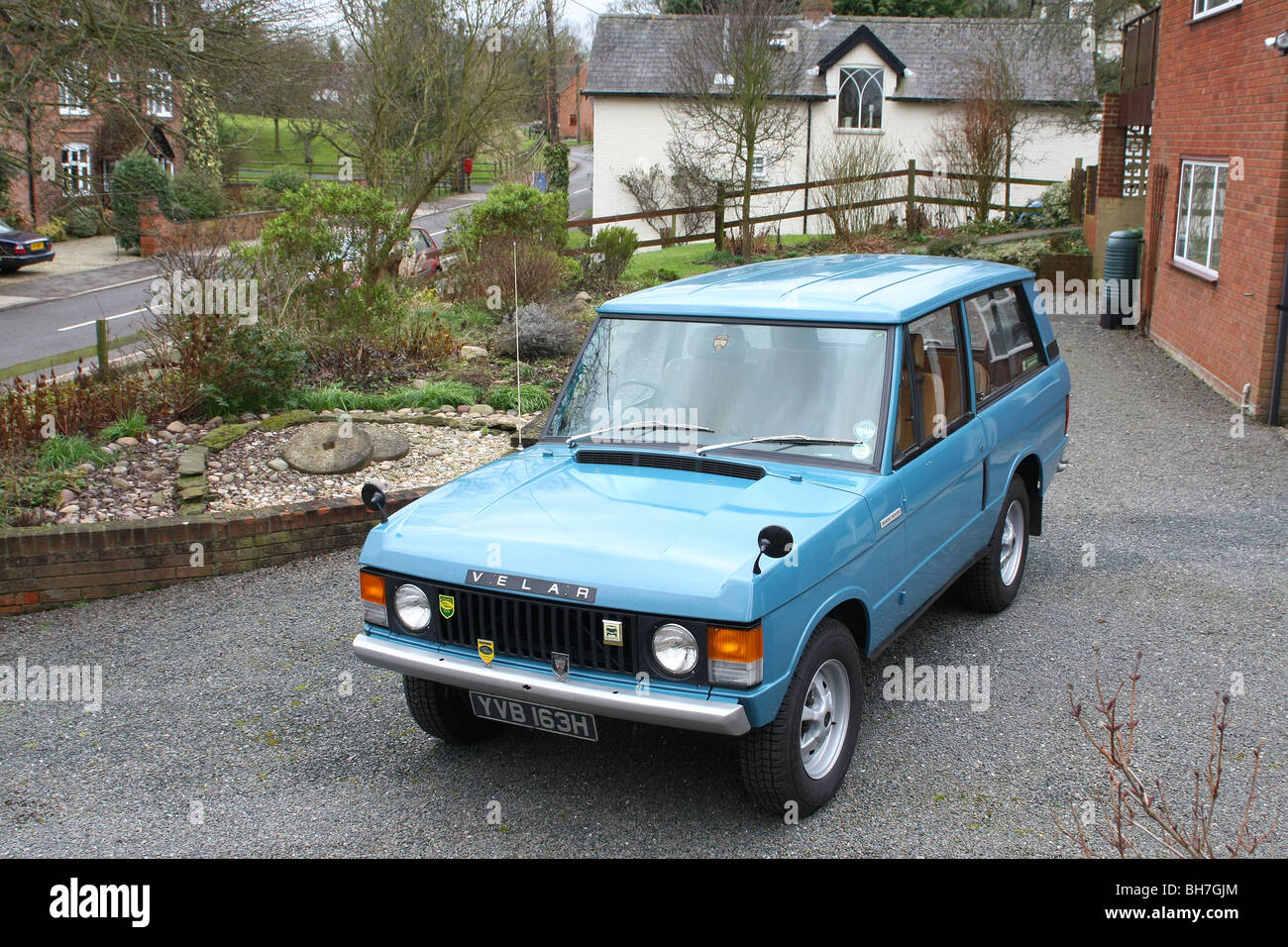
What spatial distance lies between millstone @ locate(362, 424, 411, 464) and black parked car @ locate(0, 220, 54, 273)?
76.3 ft

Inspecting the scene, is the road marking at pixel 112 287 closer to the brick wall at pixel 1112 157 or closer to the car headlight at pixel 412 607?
the brick wall at pixel 1112 157

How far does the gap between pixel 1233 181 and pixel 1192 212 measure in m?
2.04

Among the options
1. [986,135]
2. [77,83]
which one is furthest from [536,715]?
[986,135]

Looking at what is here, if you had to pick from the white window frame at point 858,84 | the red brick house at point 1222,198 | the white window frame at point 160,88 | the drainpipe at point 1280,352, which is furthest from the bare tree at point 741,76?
the white window frame at point 160,88

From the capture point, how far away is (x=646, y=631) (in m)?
4.00

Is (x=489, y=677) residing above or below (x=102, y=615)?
above

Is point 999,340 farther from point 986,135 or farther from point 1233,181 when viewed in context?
point 986,135

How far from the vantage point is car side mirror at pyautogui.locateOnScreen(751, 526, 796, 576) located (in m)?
3.92

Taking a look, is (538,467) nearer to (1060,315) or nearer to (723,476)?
(723,476)

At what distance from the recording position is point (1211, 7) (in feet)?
45.0

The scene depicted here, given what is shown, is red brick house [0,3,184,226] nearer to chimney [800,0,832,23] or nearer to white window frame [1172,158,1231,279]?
white window frame [1172,158,1231,279]

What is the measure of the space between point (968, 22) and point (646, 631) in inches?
1532

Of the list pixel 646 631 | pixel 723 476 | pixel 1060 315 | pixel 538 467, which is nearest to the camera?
pixel 646 631
